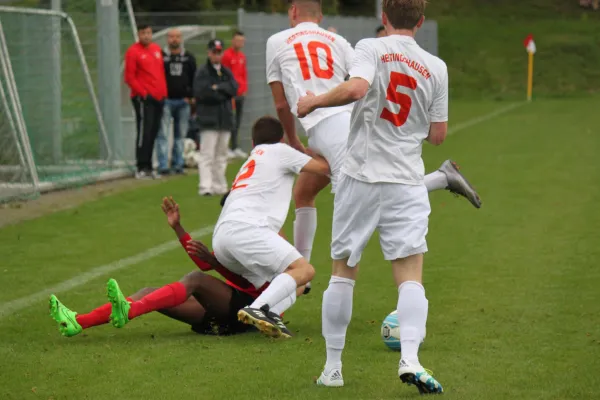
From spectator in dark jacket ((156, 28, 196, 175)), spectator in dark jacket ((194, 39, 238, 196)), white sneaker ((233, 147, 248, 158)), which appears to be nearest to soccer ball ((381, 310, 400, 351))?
spectator in dark jacket ((194, 39, 238, 196))

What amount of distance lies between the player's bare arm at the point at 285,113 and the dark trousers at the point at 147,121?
28.3ft

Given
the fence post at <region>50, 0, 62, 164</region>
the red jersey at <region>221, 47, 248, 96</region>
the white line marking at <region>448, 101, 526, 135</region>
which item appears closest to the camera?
the fence post at <region>50, 0, 62, 164</region>

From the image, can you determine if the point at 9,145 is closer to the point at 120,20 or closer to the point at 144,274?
the point at 120,20

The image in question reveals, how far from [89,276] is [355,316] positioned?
274 centimetres

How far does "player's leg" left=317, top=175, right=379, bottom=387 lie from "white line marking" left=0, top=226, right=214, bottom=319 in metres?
3.13

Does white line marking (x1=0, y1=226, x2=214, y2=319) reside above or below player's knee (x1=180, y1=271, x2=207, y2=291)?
below

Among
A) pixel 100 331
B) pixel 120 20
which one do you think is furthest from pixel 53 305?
pixel 120 20

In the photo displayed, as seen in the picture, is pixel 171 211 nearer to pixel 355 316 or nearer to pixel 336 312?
pixel 355 316

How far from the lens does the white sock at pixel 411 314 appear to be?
5887 millimetres

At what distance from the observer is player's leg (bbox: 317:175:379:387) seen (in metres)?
6.02

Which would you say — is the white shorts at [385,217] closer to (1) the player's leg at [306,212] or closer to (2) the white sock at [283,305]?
(2) the white sock at [283,305]

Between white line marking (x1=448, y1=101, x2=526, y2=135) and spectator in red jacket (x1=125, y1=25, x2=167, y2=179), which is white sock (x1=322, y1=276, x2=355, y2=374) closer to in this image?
spectator in red jacket (x1=125, y1=25, x2=167, y2=179)

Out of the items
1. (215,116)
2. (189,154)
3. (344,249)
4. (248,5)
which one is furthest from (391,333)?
(248,5)

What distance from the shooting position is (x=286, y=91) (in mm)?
8867
